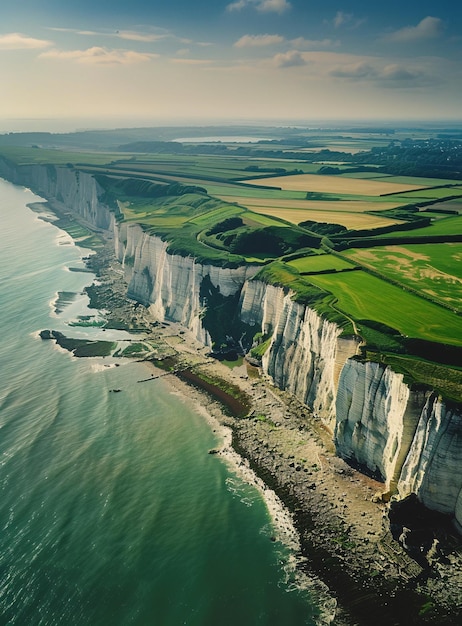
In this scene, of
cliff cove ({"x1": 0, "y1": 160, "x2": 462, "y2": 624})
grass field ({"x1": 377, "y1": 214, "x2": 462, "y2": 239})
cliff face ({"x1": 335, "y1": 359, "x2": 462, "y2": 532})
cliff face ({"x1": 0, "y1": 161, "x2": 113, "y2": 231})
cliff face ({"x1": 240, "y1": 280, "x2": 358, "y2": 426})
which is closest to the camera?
cliff cove ({"x1": 0, "y1": 160, "x2": 462, "y2": 624})

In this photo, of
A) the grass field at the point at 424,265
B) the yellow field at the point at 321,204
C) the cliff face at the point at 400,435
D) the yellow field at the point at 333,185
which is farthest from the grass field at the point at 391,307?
the yellow field at the point at 333,185

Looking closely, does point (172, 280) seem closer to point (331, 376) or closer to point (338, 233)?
point (338, 233)

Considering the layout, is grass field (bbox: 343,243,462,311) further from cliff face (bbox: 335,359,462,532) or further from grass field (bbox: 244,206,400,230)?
cliff face (bbox: 335,359,462,532)

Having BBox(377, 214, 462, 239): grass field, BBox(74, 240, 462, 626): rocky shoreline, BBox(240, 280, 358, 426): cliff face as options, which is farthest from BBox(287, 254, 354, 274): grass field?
BBox(74, 240, 462, 626): rocky shoreline

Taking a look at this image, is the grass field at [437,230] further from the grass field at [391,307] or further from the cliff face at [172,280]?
the cliff face at [172,280]

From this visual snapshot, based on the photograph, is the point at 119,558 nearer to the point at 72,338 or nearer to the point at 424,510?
the point at 424,510
